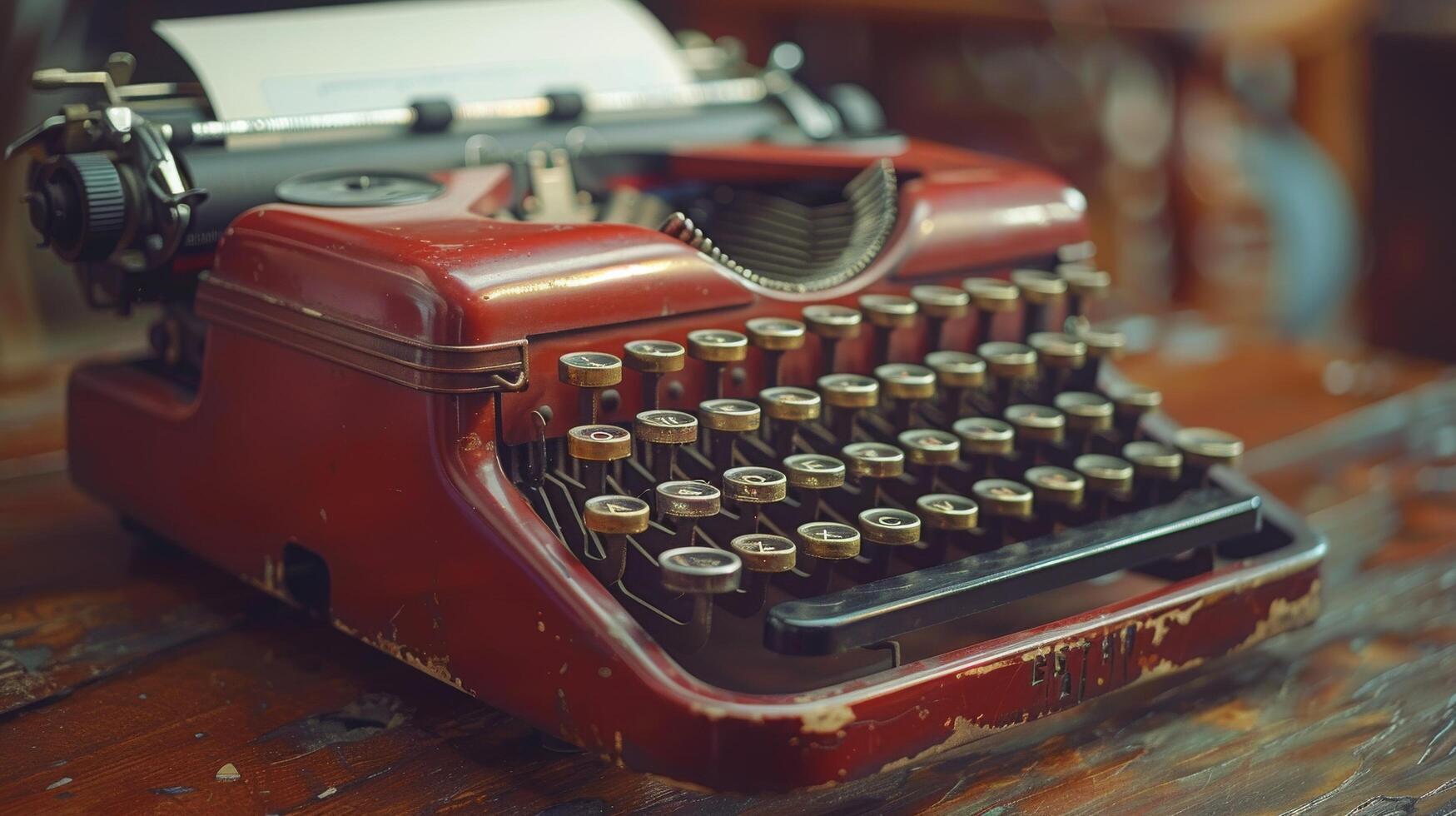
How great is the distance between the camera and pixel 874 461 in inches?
43.1

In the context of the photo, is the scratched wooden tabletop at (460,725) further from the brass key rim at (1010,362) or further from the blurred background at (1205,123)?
the blurred background at (1205,123)

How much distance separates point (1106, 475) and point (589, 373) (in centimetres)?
49

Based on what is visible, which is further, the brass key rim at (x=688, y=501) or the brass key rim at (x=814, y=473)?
the brass key rim at (x=814, y=473)

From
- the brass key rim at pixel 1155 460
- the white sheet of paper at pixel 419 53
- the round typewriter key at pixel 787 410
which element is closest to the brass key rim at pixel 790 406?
the round typewriter key at pixel 787 410

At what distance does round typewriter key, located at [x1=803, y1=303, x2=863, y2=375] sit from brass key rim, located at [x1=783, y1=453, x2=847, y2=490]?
158mm

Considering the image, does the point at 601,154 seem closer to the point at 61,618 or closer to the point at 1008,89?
the point at 61,618

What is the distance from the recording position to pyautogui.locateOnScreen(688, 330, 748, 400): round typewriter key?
109 centimetres

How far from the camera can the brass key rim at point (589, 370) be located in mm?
1002

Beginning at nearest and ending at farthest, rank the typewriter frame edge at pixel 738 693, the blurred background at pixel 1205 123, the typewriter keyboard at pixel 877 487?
the typewriter frame edge at pixel 738 693, the typewriter keyboard at pixel 877 487, the blurred background at pixel 1205 123

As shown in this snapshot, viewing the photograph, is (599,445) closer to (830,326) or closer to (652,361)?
(652,361)

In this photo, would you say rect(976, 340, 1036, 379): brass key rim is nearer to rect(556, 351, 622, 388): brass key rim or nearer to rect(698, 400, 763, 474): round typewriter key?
rect(698, 400, 763, 474): round typewriter key

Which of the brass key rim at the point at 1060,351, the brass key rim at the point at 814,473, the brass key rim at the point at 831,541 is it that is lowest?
the brass key rim at the point at 831,541

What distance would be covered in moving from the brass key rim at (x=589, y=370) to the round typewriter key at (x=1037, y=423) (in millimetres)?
417

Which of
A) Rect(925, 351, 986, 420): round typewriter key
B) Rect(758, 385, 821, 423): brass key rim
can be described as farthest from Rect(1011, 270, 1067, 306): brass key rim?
Rect(758, 385, 821, 423): brass key rim
